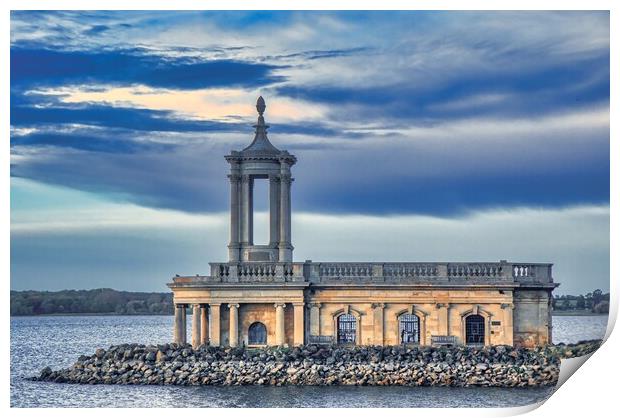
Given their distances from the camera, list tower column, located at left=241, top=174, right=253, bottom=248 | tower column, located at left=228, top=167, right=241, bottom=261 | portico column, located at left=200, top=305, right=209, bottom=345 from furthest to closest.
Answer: tower column, located at left=241, top=174, right=253, bottom=248 < tower column, located at left=228, top=167, right=241, bottom=261 < portico column, located at left=200, top=305, right=209, bottom=345

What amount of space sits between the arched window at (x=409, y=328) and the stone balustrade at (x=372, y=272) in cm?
131

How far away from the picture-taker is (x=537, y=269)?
6050 cm

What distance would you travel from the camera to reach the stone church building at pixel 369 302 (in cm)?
6025

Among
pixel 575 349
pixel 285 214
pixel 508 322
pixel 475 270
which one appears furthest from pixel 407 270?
pixel 575 349

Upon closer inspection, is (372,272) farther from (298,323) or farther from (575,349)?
(575,349)

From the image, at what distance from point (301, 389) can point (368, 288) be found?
18.6 ft

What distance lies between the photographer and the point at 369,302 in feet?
199

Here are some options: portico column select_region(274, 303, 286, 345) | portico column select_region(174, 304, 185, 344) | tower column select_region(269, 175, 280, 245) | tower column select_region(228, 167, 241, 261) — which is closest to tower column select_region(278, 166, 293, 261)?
tower column select_region(269, 175, 280, 245)

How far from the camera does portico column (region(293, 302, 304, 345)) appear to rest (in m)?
60.3

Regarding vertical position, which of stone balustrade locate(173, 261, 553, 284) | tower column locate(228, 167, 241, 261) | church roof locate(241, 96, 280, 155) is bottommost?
stone balustrade locate(173, 261, 553, 284)

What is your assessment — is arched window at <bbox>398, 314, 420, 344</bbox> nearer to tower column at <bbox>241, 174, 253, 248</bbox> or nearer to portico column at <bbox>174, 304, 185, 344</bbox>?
tower column at <bbox>241, 174, 253, 248</bbox>

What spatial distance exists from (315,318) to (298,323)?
2.37 ft

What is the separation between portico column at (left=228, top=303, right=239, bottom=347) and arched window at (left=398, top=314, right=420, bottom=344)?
5530 millimetres
